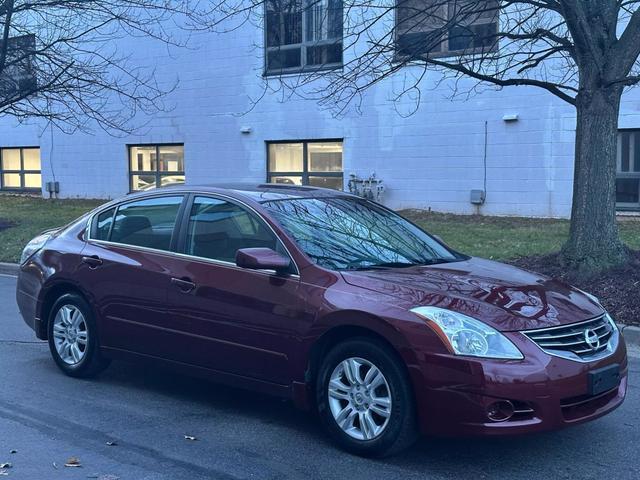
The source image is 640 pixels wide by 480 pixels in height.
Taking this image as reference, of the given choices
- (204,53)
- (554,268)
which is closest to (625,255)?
(554,268)

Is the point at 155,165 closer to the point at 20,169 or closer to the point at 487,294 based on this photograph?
the point at 20,169

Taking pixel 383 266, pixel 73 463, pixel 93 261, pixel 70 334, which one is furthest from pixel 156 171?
pixel 73 463

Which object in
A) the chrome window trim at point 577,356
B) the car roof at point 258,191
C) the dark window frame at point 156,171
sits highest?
the dark window frame at point 156,171

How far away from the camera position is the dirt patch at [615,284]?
25.6ft

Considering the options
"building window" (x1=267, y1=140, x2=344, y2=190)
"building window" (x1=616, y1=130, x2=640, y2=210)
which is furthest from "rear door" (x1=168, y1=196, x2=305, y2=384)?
"building window" (x1=267, y1=140, x2=344, y2=190)

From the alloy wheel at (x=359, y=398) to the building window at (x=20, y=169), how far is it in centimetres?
2390

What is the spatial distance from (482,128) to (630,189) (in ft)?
11.2

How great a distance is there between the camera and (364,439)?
4324 millimetres

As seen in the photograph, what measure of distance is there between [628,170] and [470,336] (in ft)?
42.7

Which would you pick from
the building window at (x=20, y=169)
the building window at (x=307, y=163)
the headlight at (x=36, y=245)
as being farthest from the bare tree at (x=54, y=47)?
the headlight at (x=36, y=245)

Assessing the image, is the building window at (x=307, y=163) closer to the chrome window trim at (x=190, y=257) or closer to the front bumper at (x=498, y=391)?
the chrome window trim at (x=190, y=257)

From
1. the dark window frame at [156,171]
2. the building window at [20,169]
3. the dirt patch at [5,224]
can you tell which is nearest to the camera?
the dirt patch at [5,224]

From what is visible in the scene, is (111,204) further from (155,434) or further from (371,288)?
(371,288)

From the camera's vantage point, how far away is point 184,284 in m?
5.20
